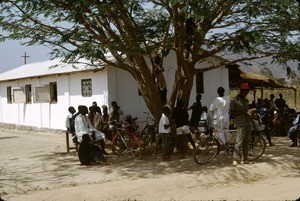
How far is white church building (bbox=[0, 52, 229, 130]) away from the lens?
51.4 ft

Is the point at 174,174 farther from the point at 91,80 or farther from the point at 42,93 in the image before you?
the point at 42,93

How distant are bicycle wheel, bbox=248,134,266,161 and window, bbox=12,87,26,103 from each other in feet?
48.5

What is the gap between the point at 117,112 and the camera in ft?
45.3

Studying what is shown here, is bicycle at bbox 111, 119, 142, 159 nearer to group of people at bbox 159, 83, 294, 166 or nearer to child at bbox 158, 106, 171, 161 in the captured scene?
child at bbox 158, 106, 171, 161

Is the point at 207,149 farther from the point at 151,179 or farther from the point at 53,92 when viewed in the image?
the point at 53,92

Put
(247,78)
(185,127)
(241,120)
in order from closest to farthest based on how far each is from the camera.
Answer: (241,120) → (185,127) → (247,78)

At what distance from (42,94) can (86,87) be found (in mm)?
4104

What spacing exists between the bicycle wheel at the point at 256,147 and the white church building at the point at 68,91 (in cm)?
654

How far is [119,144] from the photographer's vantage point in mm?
11625

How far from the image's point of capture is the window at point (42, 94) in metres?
19.3

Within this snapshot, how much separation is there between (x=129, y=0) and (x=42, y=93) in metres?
11.9

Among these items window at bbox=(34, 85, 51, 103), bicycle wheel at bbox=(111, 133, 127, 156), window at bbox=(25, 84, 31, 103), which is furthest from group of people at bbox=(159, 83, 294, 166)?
window at bbox=(25, 84, 31, 103)

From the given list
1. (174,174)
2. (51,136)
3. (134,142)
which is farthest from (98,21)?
(51,136)

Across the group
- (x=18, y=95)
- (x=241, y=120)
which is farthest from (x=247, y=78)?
(x=18, y=95)
